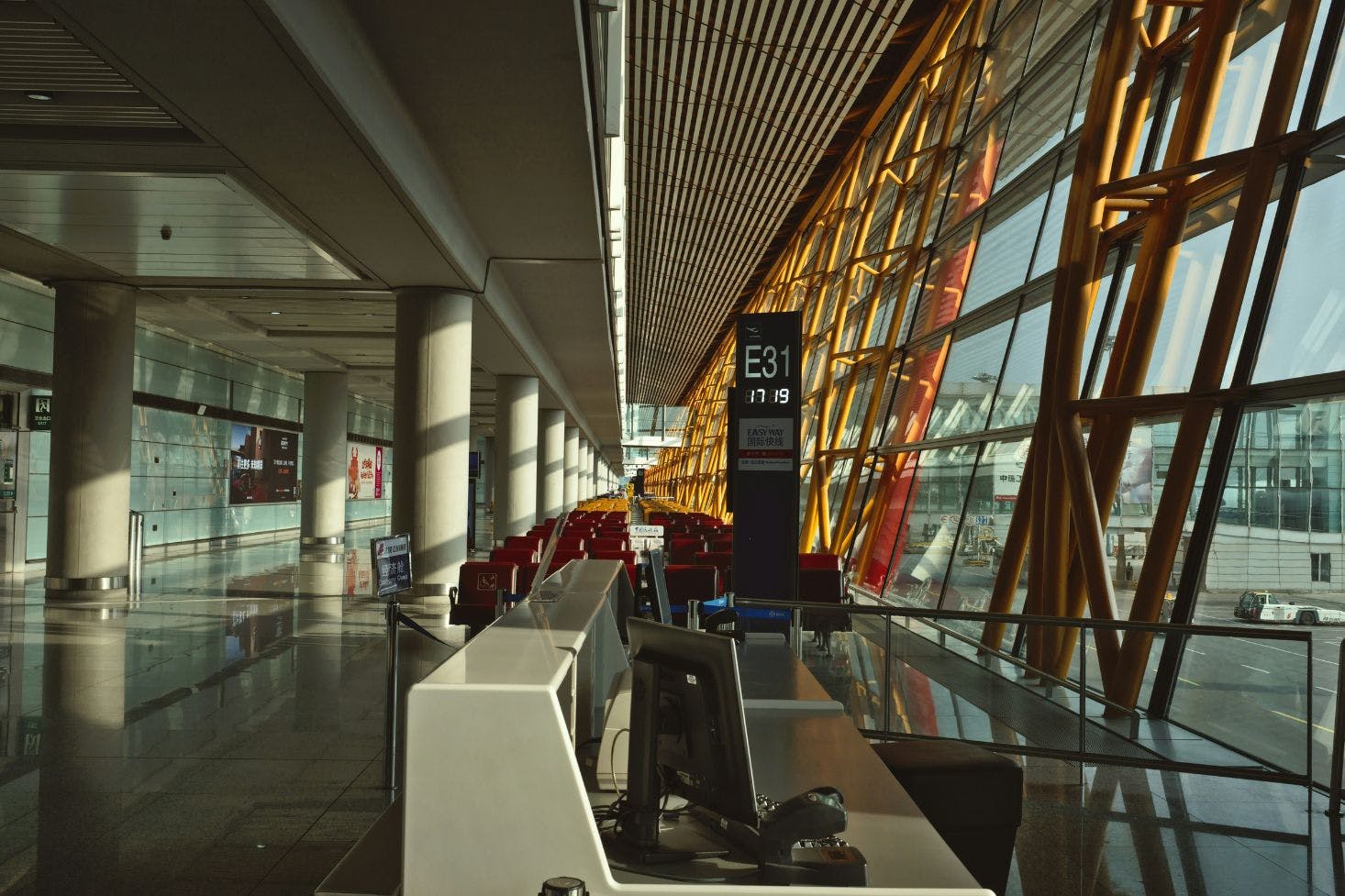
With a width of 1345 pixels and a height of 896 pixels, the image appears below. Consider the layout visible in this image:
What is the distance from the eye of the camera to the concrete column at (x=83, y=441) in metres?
14.9

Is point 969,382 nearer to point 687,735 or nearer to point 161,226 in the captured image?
point 161,226

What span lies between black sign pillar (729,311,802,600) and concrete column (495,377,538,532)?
15.3 meters

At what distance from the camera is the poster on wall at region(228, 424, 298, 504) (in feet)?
93.7

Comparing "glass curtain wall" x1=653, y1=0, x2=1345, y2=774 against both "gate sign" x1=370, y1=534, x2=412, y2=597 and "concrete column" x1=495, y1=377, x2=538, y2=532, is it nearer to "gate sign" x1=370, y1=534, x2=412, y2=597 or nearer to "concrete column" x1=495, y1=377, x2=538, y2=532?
"gate sign" x1=370, y1=534, x2=412, y2=597

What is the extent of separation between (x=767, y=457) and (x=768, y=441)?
0.15 meters

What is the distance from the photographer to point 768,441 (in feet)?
33.3

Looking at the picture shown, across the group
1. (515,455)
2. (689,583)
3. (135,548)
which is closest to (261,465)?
(515,455)

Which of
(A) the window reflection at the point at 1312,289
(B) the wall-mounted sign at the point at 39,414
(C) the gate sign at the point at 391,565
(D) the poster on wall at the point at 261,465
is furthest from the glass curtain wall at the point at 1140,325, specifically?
(D) the poster on wall at the point at 261,465

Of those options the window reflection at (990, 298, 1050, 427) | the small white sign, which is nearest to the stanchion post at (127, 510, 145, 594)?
the small white sign

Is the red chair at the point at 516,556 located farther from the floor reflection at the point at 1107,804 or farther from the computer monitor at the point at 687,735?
the computer monitor at the point at 687,735

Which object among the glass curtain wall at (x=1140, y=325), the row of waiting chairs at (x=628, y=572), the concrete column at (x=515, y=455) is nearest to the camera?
the glass curtain wall at (x=1140, y=325)

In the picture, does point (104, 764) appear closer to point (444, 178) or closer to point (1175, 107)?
point (444, 178)

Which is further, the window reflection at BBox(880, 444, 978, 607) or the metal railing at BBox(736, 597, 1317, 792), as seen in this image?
the window reflection at BBox(880, 444, 978, 607)

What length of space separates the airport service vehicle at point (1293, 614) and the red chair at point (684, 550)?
7.52 m
